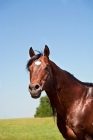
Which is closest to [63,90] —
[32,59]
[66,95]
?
[66,95]

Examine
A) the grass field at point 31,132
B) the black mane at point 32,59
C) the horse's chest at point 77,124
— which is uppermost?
the black mane at point 32,59

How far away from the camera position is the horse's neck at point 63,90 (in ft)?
23.6

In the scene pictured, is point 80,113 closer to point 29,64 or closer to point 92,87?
point 92,87

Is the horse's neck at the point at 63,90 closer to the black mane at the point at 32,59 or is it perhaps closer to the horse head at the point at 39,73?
the horse head at the point at 39,73

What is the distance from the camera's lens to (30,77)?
6734mm

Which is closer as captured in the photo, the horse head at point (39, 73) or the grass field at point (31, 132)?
the horse head at point (39, 73)

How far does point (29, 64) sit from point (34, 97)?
35.6 inches

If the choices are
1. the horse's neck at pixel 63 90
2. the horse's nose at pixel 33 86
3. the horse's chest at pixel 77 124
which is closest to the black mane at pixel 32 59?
the horse's neck at pixel 63 90

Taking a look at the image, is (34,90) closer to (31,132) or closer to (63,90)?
(63,90)

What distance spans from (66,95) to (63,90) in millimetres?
146

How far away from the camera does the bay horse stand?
680cm

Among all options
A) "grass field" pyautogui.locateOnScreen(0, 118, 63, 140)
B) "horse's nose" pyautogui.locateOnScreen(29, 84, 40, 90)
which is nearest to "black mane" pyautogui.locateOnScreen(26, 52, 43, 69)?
"horse's nose" pyautogui.locateOnScreen(29, 84, 40, 90)

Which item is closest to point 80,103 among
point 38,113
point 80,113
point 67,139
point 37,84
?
point 80,113

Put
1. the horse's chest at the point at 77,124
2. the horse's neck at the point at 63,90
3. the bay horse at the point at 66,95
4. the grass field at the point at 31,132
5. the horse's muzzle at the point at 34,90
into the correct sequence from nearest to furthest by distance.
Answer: the horse's muzzle at the point at 34,90 < the bay horse at the point at 66,95 < the horse's chest at the point at 77,124 < the horse's neck at the point at 63,90 < the grass field at the point at 31,132
